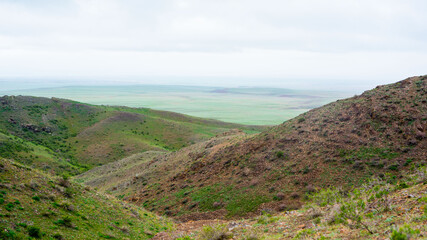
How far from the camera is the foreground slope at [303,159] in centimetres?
2055

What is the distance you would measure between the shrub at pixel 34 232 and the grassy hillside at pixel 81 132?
41681 millimetres

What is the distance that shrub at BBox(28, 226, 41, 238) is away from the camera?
36.3 feet

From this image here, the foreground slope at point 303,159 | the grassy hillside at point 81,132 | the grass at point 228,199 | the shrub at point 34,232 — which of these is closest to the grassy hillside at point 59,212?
the shrub at point 34,232

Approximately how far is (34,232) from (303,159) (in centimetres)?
1951

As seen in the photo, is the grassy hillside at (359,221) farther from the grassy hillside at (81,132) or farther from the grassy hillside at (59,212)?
the grassy hillside at (81,132)

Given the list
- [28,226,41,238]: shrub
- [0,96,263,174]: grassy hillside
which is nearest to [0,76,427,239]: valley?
[28,226,41,238]: shrub

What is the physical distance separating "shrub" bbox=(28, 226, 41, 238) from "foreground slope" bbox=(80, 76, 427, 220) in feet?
36.4

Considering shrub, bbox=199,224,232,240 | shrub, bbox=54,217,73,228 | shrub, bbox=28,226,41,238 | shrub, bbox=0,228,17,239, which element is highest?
shrub, bbox=0,228,17,239

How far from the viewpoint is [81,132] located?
73688 mm

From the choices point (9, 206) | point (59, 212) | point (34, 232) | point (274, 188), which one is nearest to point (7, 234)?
point (34, 232)

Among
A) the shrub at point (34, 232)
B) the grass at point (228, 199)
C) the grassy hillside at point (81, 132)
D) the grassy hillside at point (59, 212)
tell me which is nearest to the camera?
the shrub at point (34, 232)

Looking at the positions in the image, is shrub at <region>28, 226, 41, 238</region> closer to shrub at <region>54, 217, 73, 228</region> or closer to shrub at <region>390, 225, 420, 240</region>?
shrub at <region>54, 217, 73, 228</region>

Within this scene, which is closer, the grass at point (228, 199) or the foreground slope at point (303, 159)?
the grass at point (228, 199)

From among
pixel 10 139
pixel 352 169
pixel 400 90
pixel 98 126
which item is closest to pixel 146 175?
pixel 352 169
